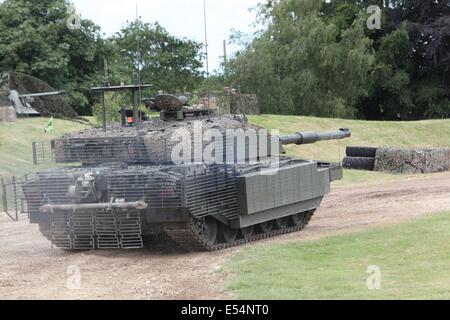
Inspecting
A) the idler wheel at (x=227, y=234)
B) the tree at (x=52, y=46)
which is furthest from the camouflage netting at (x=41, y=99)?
the idler wheel at (x=227, y=234)

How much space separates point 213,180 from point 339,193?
9.57m

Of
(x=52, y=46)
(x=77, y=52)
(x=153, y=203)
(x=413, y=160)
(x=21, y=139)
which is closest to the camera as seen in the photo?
(x=153, y=203)

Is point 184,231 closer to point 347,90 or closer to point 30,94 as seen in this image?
point 30,94

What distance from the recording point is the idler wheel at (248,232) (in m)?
14.8

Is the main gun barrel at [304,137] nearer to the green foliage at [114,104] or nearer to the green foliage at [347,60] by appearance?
the green foliage at [114,104]

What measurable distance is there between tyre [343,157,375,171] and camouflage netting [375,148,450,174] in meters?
0.33

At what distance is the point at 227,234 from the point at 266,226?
1283 millimetres

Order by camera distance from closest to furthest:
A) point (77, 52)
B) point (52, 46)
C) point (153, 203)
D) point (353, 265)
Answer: point (353, 265)
point (153, 203)
point (52, 46)
point (77, 52)

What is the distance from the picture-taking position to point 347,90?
43.2 m

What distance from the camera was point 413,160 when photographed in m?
27.4

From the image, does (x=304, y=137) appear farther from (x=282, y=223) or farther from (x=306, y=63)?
(x=306, y=63)

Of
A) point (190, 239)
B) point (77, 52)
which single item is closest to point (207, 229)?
point (190, 239)

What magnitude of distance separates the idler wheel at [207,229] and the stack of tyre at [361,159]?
48.9ft
